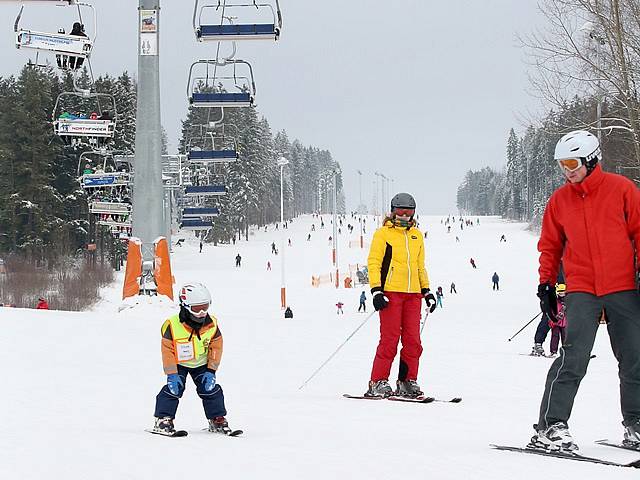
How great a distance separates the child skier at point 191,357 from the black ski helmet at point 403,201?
262 centimetres

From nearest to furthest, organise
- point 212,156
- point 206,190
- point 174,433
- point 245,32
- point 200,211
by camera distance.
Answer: point 174,433, point 245,32, point 212,156, point 206,190, point 200,211

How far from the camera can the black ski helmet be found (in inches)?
337

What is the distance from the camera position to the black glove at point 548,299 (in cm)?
561

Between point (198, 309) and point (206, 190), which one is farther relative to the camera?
point (206, 190)

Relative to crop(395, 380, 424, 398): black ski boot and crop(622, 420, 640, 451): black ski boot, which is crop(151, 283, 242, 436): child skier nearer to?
crop(395, 380, 424, 398): black ski boot

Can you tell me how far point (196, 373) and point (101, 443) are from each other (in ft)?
3.29

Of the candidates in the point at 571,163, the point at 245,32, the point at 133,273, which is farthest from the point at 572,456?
the point at 133,273

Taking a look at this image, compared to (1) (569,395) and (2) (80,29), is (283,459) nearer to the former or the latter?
(1) (569,395)

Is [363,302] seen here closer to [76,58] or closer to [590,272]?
[76,58]

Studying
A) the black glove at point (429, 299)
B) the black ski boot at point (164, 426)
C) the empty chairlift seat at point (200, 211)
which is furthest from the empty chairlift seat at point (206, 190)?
the black ski boot at point (164, 426)

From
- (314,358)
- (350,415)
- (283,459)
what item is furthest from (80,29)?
(283,459)

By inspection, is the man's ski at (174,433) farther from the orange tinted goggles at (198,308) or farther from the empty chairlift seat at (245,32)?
the empty chairlift seat at (245,32)

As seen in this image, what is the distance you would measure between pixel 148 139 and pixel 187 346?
17.5 metres

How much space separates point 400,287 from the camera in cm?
854
